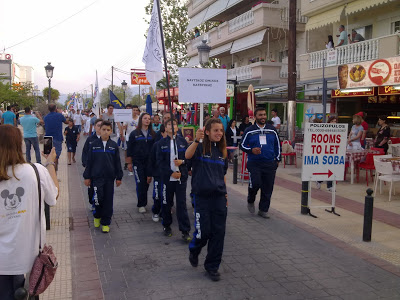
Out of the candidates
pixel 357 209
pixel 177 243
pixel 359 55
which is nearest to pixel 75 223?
pixel 177 243

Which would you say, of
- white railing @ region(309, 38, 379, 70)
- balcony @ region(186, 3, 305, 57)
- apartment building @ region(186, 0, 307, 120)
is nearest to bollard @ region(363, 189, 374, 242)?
white railing @ region(309, 38, 379, 70)

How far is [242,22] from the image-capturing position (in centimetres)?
2556

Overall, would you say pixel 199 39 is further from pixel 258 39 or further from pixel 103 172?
pixel 103 172

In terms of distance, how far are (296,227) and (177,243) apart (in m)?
2.27

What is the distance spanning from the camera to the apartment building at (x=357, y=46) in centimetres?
1488

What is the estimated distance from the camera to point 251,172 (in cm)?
747

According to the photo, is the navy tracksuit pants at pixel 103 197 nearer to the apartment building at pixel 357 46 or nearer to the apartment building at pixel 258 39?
the apartment building at pixel 357 46

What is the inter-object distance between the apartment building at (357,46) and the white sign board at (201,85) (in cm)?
928

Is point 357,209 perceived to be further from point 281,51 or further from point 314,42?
point 281,51

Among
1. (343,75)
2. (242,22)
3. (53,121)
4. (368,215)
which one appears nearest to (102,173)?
(368,215)

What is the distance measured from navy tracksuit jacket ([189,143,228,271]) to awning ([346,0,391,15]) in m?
13.2

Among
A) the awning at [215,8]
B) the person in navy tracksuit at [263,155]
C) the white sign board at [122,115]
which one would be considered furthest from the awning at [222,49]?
the person in navy tracksuit at [263,155]

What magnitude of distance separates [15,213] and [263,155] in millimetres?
5142

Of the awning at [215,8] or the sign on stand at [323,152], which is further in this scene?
the awning at [215,8]
